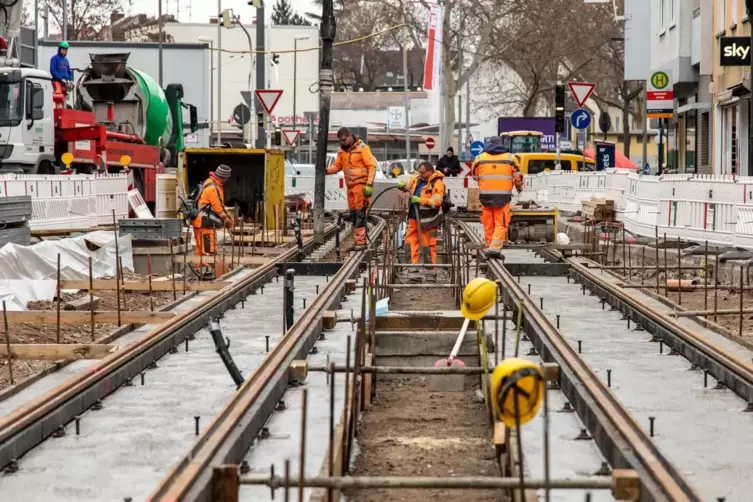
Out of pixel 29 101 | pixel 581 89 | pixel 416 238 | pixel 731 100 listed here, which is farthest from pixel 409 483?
pixel 731 100

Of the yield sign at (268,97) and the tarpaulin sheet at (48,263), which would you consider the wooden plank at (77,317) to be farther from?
the yield sign at (268,97)

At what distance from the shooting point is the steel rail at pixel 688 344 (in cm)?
1008

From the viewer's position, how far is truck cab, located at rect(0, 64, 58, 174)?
25.7 meters

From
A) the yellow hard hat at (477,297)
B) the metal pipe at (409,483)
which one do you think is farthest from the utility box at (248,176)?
the metal pipe at (409,483)

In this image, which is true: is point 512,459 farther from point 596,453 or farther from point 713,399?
point 713,399

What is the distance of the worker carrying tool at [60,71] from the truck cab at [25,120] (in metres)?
1.16

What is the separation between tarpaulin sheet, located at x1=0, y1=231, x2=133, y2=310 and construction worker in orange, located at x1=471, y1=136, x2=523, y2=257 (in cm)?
506

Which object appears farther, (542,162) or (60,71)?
(542,162)

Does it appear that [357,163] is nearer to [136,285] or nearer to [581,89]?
[136,285]

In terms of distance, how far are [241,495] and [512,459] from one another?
130 cm

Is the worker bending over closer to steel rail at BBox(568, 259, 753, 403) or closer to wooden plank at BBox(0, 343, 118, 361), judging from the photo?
steel rail at BBox(568, 259, 753, 403)

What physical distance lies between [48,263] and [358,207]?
5169 millimetres

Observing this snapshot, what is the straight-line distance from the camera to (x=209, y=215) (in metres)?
19.2

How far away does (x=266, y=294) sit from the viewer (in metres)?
17.5
